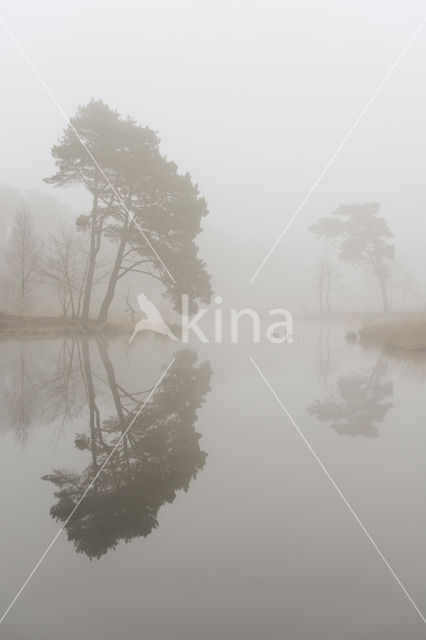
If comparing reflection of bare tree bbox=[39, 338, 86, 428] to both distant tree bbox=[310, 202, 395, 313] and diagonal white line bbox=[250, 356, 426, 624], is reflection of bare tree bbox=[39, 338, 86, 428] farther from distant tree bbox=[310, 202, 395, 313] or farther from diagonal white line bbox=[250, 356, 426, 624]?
distant tree bbox=[310, 202, 395, 313]

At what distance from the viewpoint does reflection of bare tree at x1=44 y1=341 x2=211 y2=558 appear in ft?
7.62

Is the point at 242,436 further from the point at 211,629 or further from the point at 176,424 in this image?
the point at 211,629

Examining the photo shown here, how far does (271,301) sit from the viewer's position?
74062 millimetres

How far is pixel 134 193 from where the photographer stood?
22.3 m

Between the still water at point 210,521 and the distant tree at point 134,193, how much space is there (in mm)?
16930

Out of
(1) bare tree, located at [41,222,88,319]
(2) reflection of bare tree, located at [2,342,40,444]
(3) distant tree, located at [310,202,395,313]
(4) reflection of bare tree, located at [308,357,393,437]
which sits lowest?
(4) reflection of bare tree, located at [308,357,393,437]

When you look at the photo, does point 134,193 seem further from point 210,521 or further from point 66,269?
point 210,521

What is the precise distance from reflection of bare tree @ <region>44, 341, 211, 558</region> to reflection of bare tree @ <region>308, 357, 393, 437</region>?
1.76 metres

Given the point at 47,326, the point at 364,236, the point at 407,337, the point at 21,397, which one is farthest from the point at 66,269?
the point at 364,236

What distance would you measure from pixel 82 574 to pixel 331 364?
9290 mm

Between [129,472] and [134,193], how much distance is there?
843 inches

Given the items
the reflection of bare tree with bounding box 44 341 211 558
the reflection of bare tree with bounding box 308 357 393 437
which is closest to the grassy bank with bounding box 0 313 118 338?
the reflection of bare tree with bounding box 44 341 211 558

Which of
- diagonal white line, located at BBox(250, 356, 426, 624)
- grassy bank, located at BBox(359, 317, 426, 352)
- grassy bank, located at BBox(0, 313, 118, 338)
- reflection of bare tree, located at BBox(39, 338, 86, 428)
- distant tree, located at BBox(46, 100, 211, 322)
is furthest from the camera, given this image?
distant tree, located at BBox(46, 100, 211, 322)

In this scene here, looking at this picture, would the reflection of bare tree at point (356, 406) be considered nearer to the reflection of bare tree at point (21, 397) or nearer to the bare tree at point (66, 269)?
the reflection of bare tree at point (21, 397)
